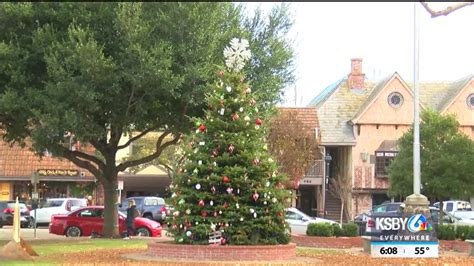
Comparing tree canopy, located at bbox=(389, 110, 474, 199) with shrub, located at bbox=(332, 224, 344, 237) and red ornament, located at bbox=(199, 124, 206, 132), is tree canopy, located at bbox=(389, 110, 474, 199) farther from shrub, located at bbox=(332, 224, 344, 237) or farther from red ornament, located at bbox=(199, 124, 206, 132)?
red ornament, located at bbox=(199, 124, 206, 132)

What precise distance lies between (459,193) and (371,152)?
49.5 feet

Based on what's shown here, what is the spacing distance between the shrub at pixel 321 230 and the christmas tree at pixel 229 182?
30.2ft

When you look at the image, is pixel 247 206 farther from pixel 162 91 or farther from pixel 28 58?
pixel 28 58

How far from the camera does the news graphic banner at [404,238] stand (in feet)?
56.8

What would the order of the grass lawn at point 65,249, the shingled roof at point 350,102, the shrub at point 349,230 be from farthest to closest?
the shingled roof at point 350,102 < the shrub at point 349,230 < the grass lawn at point 65,249

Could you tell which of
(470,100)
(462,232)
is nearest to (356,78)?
(470,100)

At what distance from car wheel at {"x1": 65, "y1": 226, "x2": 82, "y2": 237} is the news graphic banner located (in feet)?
50.4

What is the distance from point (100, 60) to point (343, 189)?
29.0 meters

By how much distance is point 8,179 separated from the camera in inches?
1934

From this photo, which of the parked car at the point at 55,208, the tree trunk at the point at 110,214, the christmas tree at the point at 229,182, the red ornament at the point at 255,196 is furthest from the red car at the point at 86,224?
the red ornament at the point at 255,196

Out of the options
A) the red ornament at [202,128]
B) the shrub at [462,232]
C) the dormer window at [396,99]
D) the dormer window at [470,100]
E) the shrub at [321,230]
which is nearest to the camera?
the red ornament at [202,128]

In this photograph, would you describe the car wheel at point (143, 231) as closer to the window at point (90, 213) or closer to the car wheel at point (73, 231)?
the window at point (90, 213)

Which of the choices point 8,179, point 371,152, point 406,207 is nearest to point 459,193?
point 406,207

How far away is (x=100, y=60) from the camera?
2145cm
